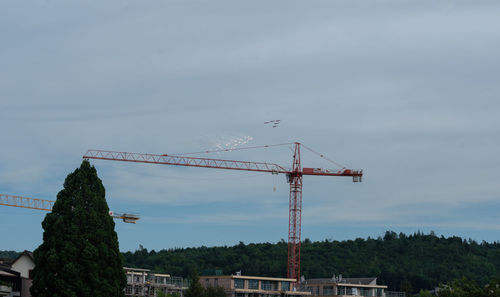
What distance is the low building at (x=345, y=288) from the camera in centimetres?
16712

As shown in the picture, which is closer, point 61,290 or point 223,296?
point 61,290

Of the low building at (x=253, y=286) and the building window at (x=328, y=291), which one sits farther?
the building window at (x=328, y=291)

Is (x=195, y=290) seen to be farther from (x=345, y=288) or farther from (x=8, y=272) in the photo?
(x=345, y=288)

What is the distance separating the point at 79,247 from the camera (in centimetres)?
8756

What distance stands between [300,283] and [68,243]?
3938 inches

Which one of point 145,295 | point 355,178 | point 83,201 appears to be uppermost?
point 355,178

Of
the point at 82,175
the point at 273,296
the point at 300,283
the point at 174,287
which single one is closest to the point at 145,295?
the point at 174,287

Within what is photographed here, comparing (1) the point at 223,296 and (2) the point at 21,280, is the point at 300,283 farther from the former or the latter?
(2) the point at 21,280

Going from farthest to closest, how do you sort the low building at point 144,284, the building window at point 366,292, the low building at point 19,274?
the building window at point 366,292 < the low building at point 144,284 < the low building at point 19,274

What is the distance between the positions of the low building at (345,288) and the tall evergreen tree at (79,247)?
85.6 m

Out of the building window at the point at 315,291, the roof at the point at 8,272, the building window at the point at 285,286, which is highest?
the roof at the point at 8,272

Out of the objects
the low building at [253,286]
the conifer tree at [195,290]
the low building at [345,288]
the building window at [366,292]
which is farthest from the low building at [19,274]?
the building window at [366,292]

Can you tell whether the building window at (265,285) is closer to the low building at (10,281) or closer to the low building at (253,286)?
the low building at (253,286)

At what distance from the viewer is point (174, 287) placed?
540ft
